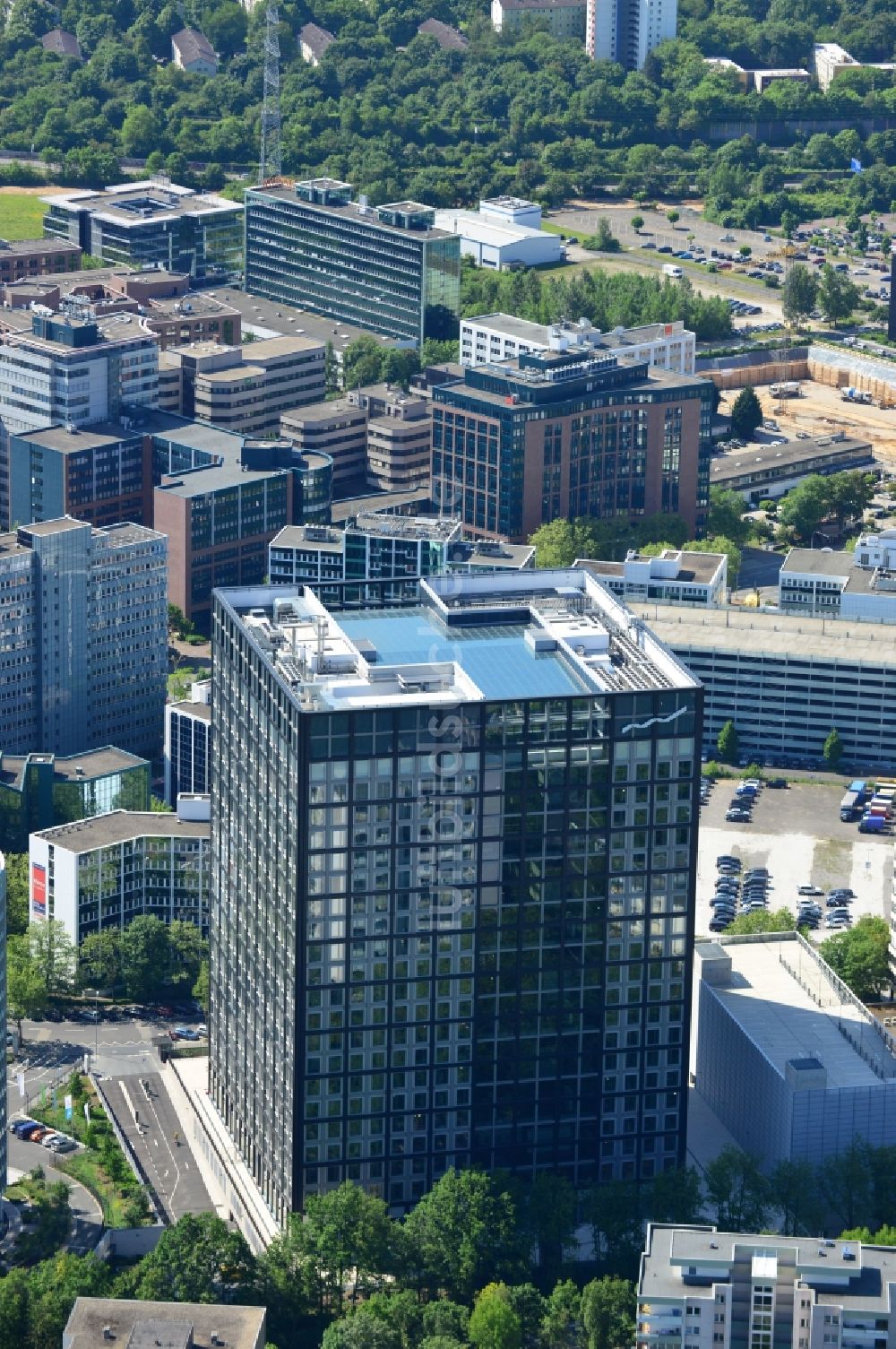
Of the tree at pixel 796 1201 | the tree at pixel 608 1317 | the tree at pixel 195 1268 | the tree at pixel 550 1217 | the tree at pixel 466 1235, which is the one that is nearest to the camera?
the tree at pixel 608 1317

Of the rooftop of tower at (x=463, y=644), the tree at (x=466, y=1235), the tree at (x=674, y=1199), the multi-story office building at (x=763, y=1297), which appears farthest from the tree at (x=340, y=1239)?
the rooftop of tower at (x=463, y=644)

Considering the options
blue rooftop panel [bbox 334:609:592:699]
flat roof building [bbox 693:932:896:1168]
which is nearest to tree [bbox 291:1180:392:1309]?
flat roof building [bbox 693:932:896:1168]

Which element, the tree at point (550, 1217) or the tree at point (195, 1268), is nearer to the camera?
the tree at point (195, 1268)

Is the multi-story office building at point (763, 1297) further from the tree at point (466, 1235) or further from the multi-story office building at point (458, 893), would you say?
the multi-story office building at point (458, 893)

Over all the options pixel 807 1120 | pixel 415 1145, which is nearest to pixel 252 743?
pixel 415 1145

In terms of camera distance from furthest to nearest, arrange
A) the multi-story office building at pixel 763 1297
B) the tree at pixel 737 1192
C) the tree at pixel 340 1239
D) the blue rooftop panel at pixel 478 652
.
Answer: the tree at pixel 737 1192
the blue rooftop panel at pixel 478 652
the tree at pixel 340 1239
the multi-story office building at pixel 763 1297

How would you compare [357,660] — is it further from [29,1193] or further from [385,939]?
[29,1193]

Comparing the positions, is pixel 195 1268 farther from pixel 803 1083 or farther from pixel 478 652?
pixel 478 652
